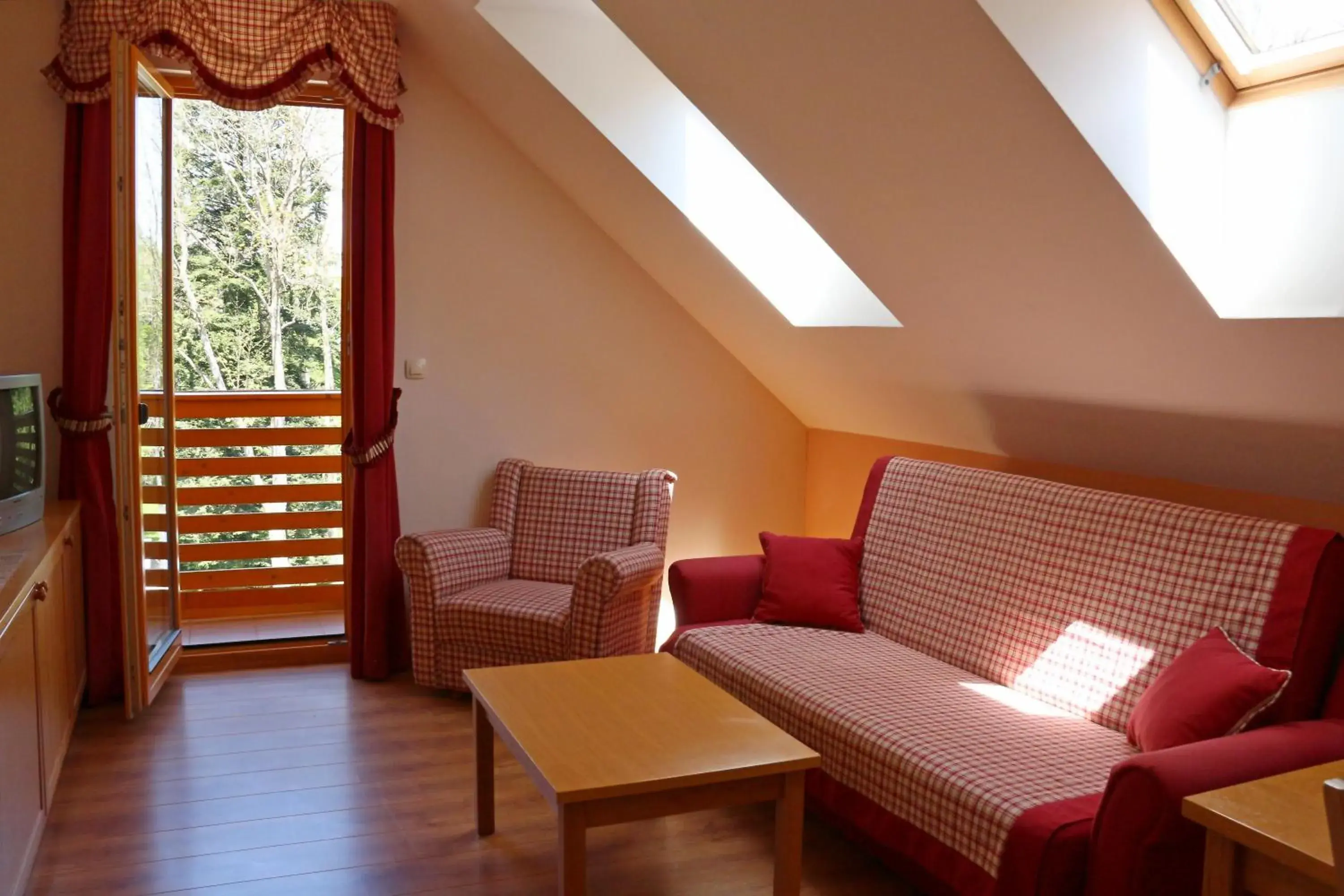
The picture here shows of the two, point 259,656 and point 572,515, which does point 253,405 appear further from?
point 572,515

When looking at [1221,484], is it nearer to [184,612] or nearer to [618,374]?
[618,374]

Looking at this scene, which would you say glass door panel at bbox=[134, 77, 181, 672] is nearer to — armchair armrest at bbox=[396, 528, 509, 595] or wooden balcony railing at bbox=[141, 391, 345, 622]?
armchair armrest at bbox=[396, 528, 509, 595]

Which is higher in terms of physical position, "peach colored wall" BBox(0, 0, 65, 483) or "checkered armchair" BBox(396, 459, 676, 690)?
"peach colored wall" BBox(0, 0, 65, 483)

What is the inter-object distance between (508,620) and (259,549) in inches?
86.7

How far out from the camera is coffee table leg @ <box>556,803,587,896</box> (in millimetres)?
2154

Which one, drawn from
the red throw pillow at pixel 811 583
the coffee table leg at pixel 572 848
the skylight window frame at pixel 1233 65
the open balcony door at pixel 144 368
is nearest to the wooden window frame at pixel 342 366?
the open balcony door at pixel 144 368

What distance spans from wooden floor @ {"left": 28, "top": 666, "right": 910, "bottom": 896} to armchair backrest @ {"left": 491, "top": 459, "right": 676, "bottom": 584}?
0.75 m

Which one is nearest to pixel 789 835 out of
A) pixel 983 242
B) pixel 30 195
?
pixel 983 242

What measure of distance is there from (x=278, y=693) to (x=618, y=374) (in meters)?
1.79

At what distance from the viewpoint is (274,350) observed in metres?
5.99

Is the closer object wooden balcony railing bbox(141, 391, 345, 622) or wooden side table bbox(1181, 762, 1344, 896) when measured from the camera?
wooden side table bbox(1181, 762, 1344, 896)

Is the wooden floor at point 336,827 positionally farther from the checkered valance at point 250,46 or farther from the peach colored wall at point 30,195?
the checkered valance at point 250,46

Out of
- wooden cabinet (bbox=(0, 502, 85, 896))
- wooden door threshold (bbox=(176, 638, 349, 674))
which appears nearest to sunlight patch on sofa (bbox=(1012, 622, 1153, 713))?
wooden cabinet (bbox=(0, 502, 85, 896))

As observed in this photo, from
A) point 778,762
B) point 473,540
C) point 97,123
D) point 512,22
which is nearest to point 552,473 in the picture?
point 473,540
